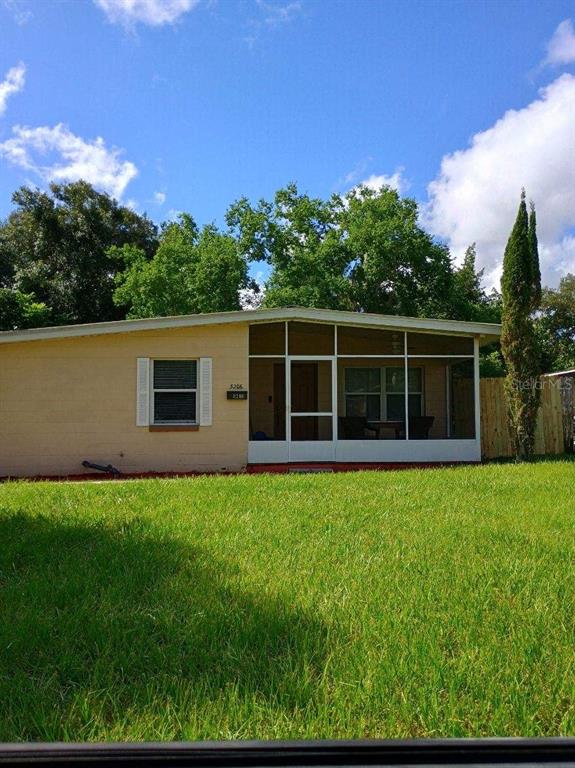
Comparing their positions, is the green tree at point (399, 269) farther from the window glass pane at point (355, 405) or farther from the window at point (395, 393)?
the window glass pane at point (355, 405)

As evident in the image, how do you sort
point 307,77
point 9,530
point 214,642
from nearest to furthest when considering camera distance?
point 214,642, point 9,530, point 307,77

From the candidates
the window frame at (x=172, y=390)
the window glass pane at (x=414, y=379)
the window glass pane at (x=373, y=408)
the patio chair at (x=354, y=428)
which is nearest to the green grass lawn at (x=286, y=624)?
the window frame at (x=172, y=390)

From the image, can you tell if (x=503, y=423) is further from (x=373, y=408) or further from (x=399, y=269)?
(x=399, y=269)

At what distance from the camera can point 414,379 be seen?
14594 millimetres

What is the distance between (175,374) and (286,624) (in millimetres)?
8627

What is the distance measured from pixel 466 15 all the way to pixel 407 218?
16.8 m

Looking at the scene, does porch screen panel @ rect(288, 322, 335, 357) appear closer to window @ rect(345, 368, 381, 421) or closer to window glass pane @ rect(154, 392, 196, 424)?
window @ rect(345, 368, 381, 421)

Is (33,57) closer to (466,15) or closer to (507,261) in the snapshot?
(466,15)

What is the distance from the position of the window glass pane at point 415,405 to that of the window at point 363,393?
2.85 feet

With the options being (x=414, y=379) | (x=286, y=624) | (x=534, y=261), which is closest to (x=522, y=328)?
(x=534, y=261)

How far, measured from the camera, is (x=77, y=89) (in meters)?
12.4

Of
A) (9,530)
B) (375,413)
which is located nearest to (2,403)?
(9,530)

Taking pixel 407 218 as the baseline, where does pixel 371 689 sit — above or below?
below

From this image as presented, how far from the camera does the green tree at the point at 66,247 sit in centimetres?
2703
